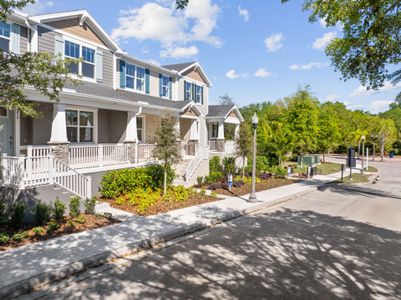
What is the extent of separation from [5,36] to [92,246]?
10.3 meters

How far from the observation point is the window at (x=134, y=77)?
18.9m

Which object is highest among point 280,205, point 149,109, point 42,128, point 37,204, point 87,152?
point 149,109

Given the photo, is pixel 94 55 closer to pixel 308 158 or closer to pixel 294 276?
pixel 294 276

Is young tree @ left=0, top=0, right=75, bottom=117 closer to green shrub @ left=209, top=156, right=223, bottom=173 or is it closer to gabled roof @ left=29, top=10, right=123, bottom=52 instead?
gabled roof @ left=29, top=10, right=123, bottom=52

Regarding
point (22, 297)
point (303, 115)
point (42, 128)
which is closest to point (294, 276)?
point (22, 297)

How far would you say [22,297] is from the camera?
5203 millimetres

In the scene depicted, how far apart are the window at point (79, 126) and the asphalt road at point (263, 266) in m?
9.22

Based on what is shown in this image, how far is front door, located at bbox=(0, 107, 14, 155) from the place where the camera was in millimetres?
12102

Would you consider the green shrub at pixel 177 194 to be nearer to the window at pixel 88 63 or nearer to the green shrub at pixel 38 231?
the green shrub at pixel 38 231

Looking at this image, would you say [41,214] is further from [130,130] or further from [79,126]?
[130,130]

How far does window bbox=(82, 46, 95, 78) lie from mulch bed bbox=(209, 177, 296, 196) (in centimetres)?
929

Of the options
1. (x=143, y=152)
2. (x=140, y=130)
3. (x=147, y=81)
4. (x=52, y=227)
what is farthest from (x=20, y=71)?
(x=147, y=81)

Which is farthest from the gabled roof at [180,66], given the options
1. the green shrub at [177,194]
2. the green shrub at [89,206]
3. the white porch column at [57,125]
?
the green shrub at [89,206]

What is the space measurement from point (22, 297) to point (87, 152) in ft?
27.9
